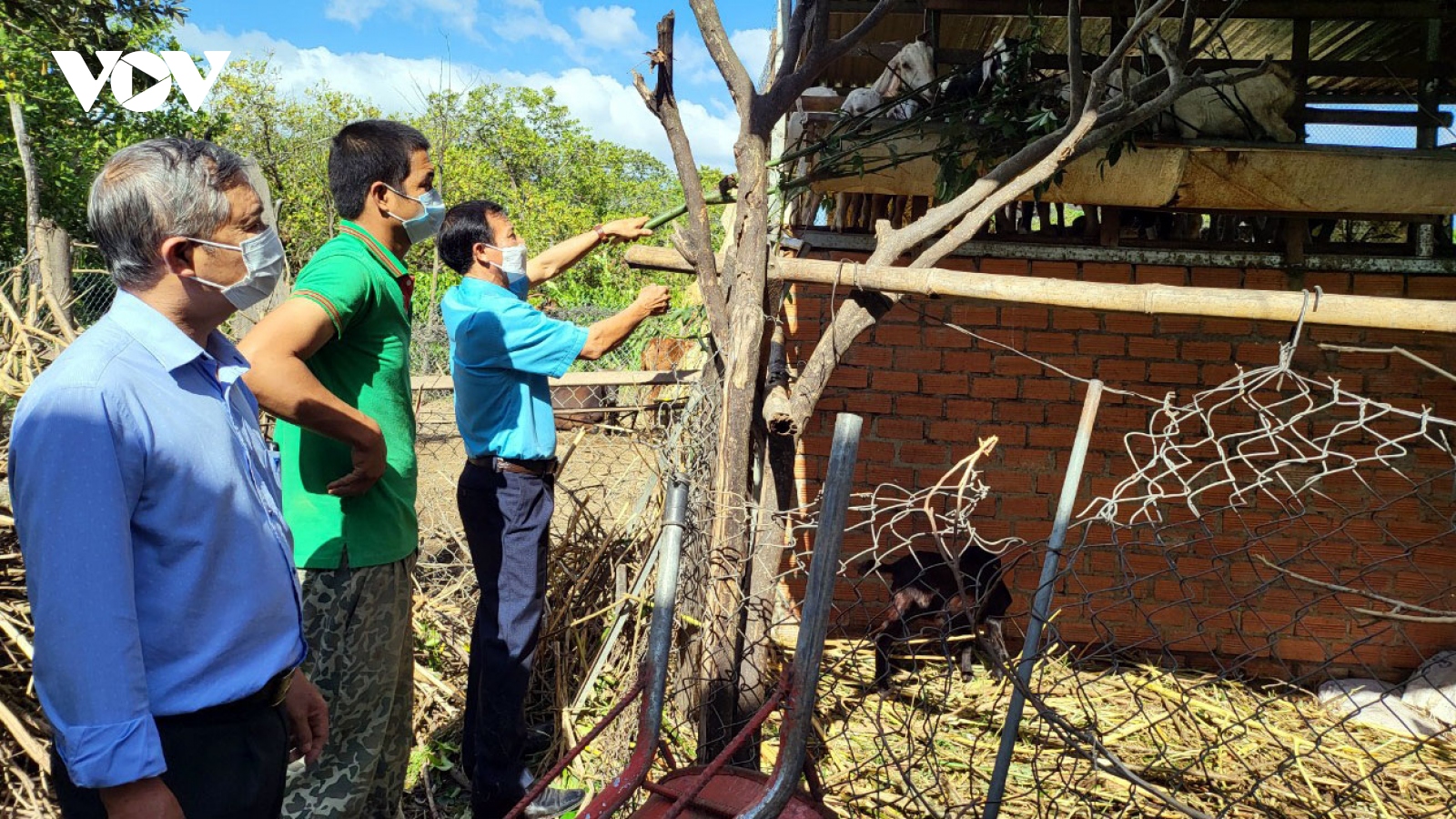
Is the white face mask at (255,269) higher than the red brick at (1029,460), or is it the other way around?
the white face mask at (255,269)

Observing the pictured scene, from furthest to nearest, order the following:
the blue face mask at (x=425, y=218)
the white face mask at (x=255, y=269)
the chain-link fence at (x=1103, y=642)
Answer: the chain-link fence at (x=1103, y=642) < the blue face mask at (x=425, y=218) < the white face mask at (x=255, y=269)

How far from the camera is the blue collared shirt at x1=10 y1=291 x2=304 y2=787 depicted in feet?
4.48

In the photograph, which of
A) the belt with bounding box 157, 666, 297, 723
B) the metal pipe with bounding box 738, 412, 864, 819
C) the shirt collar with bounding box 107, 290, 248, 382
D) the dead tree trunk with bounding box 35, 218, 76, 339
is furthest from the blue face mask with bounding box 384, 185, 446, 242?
the dead tree trunk with bounding box 35, 218, 76, 339

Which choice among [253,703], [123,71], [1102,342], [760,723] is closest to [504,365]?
[253,703]

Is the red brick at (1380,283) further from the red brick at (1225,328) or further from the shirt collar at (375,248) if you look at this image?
the shirt collar at (375,248)

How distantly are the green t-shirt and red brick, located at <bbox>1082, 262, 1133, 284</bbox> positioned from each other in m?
3.55

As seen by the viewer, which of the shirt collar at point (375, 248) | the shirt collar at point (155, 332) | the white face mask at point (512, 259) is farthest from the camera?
the white face mask at point (512, 259)

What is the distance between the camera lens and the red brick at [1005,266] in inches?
190

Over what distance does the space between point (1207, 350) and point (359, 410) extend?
417cm

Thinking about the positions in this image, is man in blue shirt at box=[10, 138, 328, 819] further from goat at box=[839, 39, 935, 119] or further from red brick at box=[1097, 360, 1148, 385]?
red brick at box=[1097, 360, 1148, 385]

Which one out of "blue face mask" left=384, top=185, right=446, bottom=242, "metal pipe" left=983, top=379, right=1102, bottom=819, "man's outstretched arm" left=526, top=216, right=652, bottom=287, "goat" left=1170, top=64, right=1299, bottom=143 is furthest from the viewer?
"goat" left=1170, top=64, right=1299, bottom=143

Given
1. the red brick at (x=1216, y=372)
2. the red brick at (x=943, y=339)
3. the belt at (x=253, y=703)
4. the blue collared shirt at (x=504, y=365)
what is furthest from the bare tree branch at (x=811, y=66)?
the red brick at (x=1216, y=372)

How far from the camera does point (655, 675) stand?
188 centimetres

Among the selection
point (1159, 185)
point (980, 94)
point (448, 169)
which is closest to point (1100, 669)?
point (1159, 185)
